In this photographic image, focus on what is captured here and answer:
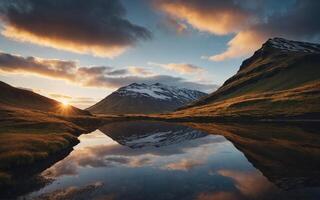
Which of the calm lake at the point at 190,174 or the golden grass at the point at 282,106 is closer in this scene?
the calm lake at the point at 190,174

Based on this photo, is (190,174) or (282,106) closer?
(190,174)

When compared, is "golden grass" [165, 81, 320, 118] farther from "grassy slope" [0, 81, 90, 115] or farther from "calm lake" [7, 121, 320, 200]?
"grassy slope" [0, 81, 90, 115]

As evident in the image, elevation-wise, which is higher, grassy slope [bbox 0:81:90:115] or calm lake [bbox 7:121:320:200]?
grassy slope [bbox 0:81:90:115]

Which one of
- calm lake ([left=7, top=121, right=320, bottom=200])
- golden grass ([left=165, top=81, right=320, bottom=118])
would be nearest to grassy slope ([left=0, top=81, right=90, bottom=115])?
golden grass ([left=165, top=81, right=320, bottom=118])

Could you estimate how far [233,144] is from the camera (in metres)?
71.1

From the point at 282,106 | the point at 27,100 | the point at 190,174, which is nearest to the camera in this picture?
the point at 190,174

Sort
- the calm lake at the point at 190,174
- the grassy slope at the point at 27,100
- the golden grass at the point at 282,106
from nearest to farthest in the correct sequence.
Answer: the calm lake at the point at 190,174 → the golden grass at the point at 282,106 → the grassy slope at the point at 27,100

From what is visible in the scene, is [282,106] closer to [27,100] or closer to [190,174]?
[190,174]

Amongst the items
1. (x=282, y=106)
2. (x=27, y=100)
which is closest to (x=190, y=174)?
(x=282, y=106)

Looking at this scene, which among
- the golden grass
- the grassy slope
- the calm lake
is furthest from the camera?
the grassy slope

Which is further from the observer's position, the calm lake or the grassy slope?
the grassy slope

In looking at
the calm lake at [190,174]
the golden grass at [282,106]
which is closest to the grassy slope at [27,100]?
the golden grass at [282,106]

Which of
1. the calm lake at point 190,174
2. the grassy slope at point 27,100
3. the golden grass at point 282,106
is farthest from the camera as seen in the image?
the grassy slope at point 27,100

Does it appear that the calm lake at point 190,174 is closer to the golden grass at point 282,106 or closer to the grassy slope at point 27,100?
the golden grass at point 282,106
